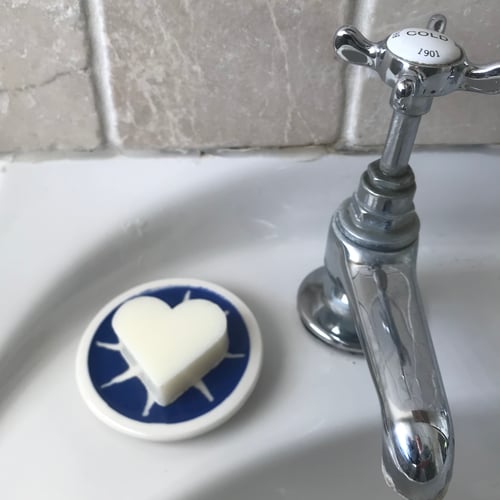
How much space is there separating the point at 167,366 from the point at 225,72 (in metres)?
0.14

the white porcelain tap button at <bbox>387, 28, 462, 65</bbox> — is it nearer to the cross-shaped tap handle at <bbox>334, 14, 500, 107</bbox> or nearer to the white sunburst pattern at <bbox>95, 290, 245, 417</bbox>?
the cross-shaped tap handle at <bbox>334, 14, 500, 107</bbox>

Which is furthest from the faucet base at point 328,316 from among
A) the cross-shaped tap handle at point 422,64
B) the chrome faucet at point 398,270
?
the cross-shaped tap handle at point 422,64

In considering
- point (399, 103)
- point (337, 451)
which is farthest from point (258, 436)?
point (399, 103)

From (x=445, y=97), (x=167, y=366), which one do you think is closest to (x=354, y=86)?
(x=445, y=97)

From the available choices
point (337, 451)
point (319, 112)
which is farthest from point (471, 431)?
point (319, 112)

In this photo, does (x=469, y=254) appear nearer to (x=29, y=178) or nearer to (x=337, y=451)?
(x=337, y=451)

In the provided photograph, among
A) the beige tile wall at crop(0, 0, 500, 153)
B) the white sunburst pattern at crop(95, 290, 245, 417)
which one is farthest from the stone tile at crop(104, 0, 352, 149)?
the white sunburst pattern at crop(95, 290, 245, 417)

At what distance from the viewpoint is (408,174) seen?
0.25 meters

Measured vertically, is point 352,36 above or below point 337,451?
above

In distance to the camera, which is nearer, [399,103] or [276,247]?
[399,103]

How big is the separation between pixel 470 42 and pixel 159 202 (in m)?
0.16

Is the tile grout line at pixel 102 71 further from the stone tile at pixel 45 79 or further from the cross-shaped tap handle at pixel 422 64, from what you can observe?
the cross-shaped tap handle at pixel 422 64

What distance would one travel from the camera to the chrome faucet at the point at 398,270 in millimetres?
208

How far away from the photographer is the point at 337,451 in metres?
0.27
